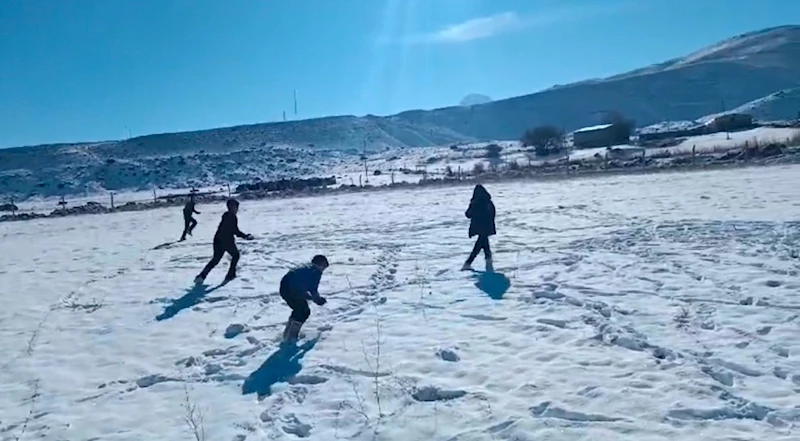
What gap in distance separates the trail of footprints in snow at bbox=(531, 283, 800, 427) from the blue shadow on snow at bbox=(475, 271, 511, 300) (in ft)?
3.73

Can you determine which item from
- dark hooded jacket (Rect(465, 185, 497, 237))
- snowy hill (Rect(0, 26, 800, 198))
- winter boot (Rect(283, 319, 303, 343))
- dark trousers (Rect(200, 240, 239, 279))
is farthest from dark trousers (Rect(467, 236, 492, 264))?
snowy hill (Rect(0, 26, 800, 198))

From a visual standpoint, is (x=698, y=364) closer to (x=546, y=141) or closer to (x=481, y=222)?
(x=481, y=222)

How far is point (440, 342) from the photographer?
793 cm

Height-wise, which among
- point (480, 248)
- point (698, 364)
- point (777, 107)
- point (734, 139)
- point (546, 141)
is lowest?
point (698, 364)

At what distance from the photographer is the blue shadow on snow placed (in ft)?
33.8

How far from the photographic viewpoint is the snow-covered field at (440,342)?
581 centimetres

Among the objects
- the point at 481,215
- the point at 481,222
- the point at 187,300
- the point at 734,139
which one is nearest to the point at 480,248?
the point at 481,222

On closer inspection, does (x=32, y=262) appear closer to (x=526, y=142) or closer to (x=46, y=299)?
(x=46, y=299)

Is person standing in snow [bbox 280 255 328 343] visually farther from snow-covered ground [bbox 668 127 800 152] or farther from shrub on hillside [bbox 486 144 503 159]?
shrub on hillside [bbox 486 144 503 159]

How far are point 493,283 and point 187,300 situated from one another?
5280 millimetres

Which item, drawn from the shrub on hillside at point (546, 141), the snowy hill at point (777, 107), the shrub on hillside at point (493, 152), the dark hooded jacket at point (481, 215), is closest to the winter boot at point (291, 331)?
the dark hooded jacket at point (481, 215)

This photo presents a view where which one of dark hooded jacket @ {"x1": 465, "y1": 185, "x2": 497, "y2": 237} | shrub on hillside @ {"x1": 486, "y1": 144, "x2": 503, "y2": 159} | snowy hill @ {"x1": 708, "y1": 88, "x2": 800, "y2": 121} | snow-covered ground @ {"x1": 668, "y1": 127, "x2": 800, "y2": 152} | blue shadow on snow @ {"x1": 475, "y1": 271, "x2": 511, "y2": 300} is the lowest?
blue shadow on snow @ {"x1": 475, "y1": 271, "x2": 511, "y2": 300}

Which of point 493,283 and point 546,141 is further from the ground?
point 546,141

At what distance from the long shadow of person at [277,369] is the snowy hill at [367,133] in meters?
70.1
